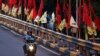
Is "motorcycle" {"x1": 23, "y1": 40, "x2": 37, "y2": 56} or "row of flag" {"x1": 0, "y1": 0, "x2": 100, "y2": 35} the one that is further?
"row of flag" {"x1": 0, "y1": 0, "x2": 100, "y2": 35}

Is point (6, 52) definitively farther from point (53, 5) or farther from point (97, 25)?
point (53, 5)

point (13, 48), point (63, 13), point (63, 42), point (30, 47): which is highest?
point (63, 13)

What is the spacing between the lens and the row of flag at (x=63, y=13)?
1802 centimetres

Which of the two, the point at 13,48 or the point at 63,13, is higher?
the point at 63,13

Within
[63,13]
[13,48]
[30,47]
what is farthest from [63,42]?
[63,13]

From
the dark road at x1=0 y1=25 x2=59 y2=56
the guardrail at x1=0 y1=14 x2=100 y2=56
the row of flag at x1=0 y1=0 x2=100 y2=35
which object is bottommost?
the dark road at x1=0 y1=25 x2=59 y2=56

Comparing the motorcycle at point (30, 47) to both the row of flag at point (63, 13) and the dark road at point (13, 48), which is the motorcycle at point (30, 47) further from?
the row of flag at point (63, 13)

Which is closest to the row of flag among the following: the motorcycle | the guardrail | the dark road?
the guardrail

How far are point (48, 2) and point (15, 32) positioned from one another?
3.19m

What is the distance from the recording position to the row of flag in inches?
709

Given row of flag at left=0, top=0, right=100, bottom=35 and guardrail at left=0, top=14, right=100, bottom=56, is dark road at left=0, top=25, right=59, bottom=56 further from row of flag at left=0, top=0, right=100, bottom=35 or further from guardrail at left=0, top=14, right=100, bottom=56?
row of flag at left=0, top=0, right=100, bottom=35

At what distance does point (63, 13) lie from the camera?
24547 millimetres

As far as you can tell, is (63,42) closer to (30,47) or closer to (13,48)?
(13,48)

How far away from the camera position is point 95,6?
72.8 ft
